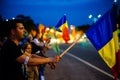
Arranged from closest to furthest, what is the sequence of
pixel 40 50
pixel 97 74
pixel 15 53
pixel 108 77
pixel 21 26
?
pixel 15 53 → pixel 21 26 → pixel 40 50 → pixel 108 77 → pixel 97 74

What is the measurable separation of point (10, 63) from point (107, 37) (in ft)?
7.37

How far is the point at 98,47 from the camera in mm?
6090

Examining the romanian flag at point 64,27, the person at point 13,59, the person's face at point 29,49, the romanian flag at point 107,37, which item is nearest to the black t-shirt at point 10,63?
the person at point 13,59

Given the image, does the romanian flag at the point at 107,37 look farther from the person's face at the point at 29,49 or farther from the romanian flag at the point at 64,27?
the romanian flag at the point at 64,27

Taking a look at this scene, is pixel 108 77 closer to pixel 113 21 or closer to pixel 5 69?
pixel 113 21

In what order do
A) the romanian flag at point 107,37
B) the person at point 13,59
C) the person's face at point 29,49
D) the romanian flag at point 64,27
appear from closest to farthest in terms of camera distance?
1. the person at point 13,59
2. the romanian flag at point 107,37
3. the person's face at point 29,49
4. the romanian flag at point 64,27

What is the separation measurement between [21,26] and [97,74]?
10578 millimetres

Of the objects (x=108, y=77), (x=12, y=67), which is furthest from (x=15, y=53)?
(x=108, y=77)

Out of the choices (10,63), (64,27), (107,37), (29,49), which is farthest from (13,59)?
(64,27)

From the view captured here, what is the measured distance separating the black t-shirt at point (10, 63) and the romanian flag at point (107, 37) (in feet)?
6.27

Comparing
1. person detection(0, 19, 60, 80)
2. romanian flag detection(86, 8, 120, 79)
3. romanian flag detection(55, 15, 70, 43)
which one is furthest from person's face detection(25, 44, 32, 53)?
romanian flag detection(55, 15, 70, 43)

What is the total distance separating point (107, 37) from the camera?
607 centimetres

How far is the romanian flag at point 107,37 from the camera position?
593 cm

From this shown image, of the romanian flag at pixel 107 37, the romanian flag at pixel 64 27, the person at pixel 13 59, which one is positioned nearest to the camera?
the person at pixel 13 59
